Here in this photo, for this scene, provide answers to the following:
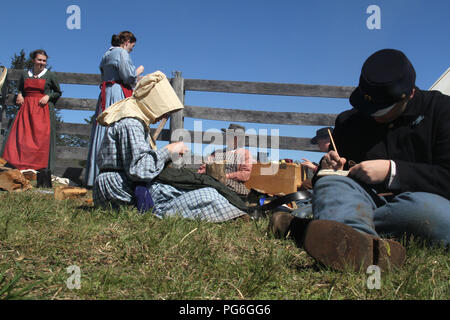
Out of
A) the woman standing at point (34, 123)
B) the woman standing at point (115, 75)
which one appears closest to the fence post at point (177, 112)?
the woman standing at point (115, 75)

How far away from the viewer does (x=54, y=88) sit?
21.5ft

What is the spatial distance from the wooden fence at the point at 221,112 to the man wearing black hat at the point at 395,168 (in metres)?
4.03

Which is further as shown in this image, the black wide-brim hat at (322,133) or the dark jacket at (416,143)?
the black wide-brim hat at (322,133)

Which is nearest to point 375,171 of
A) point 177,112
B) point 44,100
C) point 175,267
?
point 175,267

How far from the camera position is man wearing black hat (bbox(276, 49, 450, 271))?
1.83 m

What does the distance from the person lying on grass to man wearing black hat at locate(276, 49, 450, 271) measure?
0.98 metres

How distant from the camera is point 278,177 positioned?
457 centimetres

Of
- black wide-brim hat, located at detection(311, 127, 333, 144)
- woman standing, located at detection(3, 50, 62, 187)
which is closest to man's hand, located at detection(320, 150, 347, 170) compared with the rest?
black wide-brim hat, located at detection(311, 127, 333, 144)

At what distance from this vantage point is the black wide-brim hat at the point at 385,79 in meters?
1.93

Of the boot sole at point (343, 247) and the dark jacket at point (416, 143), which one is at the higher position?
the dark jacket at point (416, 143)

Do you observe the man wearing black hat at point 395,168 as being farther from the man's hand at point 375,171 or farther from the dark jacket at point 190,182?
the dark jacket at point 190,182

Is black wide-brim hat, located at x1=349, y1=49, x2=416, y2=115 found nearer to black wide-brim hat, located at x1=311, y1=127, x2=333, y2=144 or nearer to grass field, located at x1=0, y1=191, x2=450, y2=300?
grass field, located at x1=0, y1=191, x2=450, y2=300

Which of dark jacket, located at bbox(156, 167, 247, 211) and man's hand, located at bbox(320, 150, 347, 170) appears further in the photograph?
dark jacket, located at bbox(156, 167, 247, 211)

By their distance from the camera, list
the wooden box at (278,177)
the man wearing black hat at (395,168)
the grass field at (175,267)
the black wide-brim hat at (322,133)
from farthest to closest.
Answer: the black wide-brim hat at (322,133) → the wooden box at (278,177) → the man wearing black hat at (395,168) → the grass field at (175,267)
